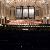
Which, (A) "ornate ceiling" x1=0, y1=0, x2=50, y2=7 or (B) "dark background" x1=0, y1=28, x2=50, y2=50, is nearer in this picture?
(B) "dark background" x1=0, y1=28, x2=50, y2=50

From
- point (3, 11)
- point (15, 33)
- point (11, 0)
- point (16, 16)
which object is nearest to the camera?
point (15, 33)

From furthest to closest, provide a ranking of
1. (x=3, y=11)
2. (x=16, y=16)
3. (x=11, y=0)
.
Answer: (x=16, y=16), (x=11, y=0), (x=3, y=11)

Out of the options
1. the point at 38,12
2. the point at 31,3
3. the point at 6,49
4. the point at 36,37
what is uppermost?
the point at 31,3

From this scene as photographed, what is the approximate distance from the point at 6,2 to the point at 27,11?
2.35 m

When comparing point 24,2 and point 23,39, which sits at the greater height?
point 24,2

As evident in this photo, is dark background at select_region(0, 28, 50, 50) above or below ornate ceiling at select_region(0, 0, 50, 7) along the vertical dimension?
below

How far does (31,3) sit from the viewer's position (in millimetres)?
10703

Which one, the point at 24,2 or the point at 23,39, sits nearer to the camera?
the point at 23,39

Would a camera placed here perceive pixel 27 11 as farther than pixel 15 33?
Yes

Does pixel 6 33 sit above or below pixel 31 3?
below

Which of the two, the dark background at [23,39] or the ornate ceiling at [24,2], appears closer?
the dark background at [23,39]

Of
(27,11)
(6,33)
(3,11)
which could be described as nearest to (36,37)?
(6,33)

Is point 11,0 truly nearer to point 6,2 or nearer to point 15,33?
point 6,2

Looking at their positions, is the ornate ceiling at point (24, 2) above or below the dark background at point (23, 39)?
above
